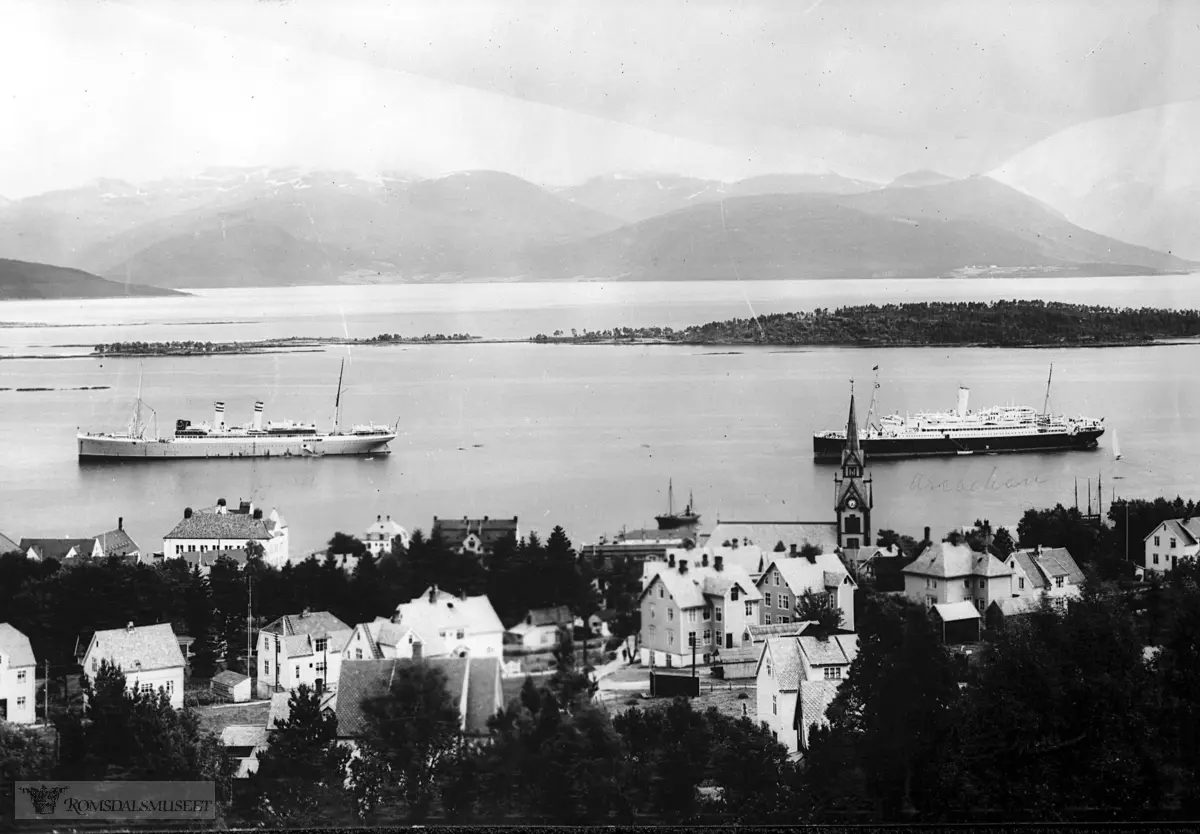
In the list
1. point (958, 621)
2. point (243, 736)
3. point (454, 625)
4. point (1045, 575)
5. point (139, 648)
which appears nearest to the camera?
point (243, 736)

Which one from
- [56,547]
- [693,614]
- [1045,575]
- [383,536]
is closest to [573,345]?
[383,536]

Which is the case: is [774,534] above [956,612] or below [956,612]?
above

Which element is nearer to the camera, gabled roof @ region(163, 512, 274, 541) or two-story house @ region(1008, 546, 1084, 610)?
two-story house @ region(1008, 546, 1084, 610)

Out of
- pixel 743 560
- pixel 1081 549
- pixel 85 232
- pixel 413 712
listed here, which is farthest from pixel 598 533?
pixel 85 232

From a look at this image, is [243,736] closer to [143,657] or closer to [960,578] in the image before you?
[143,657]

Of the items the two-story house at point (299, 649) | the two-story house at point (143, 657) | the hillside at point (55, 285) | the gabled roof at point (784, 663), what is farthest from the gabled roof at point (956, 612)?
the hillside at point (55, 285)

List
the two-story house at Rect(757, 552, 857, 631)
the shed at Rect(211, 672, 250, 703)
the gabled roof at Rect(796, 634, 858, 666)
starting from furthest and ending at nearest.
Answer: the two-story house at Rect(757, 552, 857, 631), the shed at Rect(211, 672, 250, 703), the gabled roof at Rect(796, 634, 858, 666)

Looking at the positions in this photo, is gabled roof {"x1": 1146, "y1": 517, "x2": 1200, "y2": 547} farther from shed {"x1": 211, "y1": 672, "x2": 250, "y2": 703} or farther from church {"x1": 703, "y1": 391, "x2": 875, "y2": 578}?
shed {"x1": 211, "y1": 672, "x2": 250, "y2": 703}

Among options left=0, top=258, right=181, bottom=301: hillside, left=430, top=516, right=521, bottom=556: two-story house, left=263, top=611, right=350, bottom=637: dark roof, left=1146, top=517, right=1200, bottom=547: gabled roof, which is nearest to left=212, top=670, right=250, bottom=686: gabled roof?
left=263, top=611, right=350, bottom=637: dark roof
